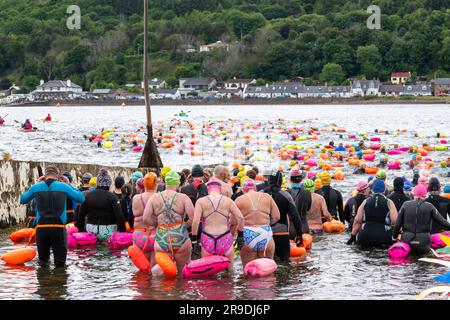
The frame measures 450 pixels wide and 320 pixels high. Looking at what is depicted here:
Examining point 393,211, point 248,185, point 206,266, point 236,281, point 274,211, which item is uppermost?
point 248,185

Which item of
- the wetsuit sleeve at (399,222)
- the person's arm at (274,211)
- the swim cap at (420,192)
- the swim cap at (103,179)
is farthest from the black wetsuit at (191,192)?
the swim cap at (420,192)

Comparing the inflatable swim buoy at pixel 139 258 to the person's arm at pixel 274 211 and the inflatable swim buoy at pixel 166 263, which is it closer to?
the inflatable swim buoy at pixel 166 263

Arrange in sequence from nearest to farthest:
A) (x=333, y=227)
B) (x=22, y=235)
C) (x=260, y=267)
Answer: (x=260, y=267)
(x=22, y=235)
(x=333, y=227)

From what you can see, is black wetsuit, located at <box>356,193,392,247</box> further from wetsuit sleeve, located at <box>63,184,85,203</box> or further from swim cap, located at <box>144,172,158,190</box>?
wetsuit sleeve, located at <box>63,184,85,203</box>

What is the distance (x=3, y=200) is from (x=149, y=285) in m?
7.03

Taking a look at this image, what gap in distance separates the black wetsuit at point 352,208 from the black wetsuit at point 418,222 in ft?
5.73

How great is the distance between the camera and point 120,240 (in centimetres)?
1490

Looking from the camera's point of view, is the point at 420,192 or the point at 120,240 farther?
the point at 120,240

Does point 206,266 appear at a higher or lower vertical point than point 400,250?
higher

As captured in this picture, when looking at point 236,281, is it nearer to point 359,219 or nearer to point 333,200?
point 359,219

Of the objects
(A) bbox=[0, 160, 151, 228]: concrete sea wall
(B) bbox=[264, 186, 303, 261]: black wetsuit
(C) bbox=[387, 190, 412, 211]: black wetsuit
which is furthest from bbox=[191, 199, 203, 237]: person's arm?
(A) bbox=[0, 160, 151, 228]: concrete sea wall

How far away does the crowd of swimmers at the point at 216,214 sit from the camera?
11.7 meters

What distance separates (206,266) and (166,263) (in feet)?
1.98

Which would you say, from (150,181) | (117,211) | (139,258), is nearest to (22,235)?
(117,211)
